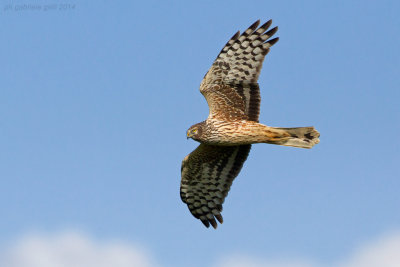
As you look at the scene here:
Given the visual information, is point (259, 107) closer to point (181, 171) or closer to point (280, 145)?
point (280, 145)

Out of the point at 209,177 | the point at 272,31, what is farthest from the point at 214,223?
the point at 272,31

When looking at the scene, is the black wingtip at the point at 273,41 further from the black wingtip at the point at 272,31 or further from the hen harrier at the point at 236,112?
the black wingtip at the point at 272,31

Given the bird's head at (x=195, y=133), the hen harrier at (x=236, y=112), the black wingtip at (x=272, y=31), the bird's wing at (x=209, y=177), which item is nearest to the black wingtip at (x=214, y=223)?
the bird's wing at (x=209, y=177)

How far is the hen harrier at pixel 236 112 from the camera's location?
1178 cm

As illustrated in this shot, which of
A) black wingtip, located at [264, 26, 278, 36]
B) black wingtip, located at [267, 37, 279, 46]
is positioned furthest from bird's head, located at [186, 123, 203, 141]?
black wingtip, located at [264, 26, 278, 36]

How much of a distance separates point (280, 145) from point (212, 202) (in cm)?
241

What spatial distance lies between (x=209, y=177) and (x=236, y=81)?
2.23m

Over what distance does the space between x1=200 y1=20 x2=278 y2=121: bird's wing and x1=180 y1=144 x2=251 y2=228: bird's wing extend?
1006 mm

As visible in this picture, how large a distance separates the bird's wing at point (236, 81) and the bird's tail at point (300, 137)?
642 mm

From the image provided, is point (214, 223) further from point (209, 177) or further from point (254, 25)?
point (254, 25)

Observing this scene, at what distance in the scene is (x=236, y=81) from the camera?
12156 millimetres

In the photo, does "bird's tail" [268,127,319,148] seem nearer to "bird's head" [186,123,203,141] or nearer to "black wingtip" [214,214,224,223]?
"bird's head" [186,123,203,141]

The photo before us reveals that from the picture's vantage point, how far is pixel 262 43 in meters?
12.2

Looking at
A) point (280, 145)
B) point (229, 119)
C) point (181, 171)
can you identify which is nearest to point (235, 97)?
point (229, 119)
